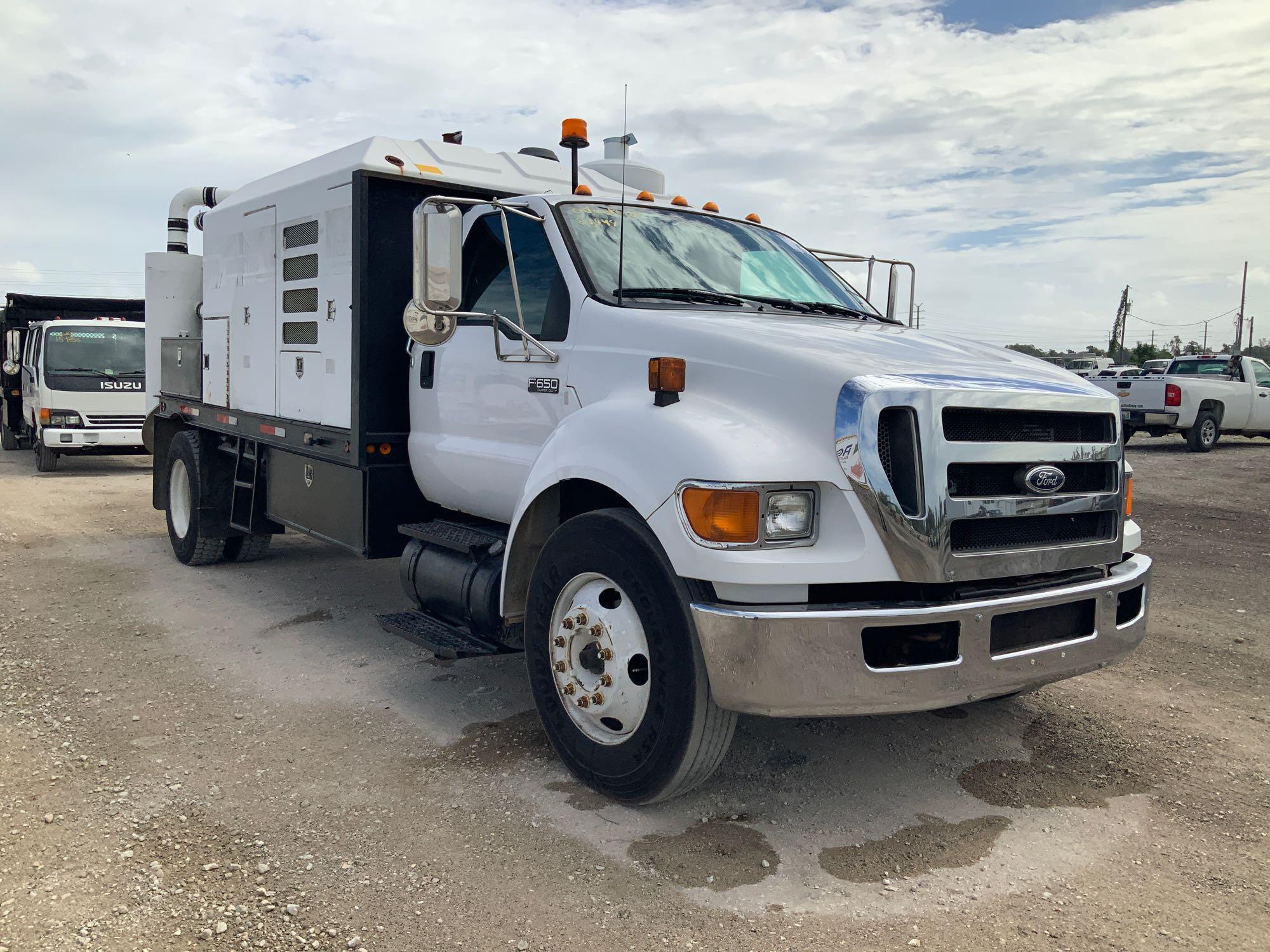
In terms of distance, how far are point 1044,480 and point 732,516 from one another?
1.13m

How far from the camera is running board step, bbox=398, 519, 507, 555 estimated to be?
15.6 ft

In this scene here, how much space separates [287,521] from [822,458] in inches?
166

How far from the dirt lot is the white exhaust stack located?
11.2 feet

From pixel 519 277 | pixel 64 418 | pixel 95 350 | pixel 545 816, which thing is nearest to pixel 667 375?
pixel 519 277

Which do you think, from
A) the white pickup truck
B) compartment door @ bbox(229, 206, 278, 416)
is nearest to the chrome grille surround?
compartment door @ bbox(229, 206, 278, 416)

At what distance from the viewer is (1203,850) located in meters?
3.49

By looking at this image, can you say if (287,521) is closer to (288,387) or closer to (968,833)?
(288,387)

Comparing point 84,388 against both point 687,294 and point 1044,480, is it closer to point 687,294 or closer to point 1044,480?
point 687,294

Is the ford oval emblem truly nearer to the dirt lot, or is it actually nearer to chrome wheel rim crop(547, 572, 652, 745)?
the dirt lot

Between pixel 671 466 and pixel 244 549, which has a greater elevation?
pixel 671 466

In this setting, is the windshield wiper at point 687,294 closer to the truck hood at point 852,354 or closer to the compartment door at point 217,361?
the truck hood at point 852,354

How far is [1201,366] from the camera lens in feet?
62.8

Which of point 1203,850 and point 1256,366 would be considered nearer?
point 1203,850

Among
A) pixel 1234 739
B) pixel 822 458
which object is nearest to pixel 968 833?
pixel 822 458
